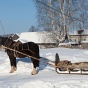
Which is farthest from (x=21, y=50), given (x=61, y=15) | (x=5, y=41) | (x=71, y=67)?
(x=61, y=15)

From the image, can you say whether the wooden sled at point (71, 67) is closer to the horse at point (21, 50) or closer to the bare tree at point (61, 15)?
the horse at point (21, 50)

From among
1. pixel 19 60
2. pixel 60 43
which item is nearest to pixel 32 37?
pixel 60 43

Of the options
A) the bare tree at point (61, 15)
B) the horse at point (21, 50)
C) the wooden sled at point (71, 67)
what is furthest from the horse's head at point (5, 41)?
the bare tree at point (61, 15)

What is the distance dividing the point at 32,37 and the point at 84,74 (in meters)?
62.1

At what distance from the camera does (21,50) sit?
1352 cm

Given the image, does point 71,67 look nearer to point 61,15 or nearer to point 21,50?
point 21,50

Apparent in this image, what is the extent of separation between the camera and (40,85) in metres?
8.77

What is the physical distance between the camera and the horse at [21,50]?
525 inches

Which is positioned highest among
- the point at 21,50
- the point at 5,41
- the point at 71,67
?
the point at 5,41

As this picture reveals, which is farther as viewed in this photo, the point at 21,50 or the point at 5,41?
the point at 5,41

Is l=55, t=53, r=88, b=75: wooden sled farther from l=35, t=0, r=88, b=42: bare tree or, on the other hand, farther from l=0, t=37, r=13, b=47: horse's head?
l=35, t=0, r=88, b=42: bare tree

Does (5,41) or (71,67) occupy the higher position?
(5,41)

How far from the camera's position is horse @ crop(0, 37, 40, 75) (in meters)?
13.3

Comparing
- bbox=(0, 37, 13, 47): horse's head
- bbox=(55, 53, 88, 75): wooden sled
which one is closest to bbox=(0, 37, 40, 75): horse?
bbox=(0, 37, 13, 47): horse's head
